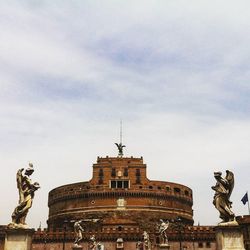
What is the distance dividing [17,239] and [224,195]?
239 inches

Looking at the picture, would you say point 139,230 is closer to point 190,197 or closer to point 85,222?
point 85,222

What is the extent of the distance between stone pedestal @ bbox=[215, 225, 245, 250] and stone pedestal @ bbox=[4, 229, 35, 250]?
5.52m

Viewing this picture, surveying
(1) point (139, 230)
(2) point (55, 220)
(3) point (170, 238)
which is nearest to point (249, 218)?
(3) point (170, 238)

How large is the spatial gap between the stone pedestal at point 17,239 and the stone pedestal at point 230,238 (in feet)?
18.1

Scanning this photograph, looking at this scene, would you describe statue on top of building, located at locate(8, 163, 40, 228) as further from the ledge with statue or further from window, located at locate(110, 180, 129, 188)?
window, located at locate(110, 180, 129, 188)

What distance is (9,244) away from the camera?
37.4ft

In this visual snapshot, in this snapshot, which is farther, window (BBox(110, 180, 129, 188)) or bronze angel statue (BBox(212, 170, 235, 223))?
window (BBox(110, 180, 129, 188))

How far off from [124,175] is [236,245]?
2175 inches

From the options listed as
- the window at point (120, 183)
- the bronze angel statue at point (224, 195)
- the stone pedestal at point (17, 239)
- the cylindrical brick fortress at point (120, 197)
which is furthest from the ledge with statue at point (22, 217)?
the window at point (120, 183)

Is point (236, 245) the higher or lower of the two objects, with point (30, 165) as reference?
lower

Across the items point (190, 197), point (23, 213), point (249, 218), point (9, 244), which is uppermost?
point (190, 197)

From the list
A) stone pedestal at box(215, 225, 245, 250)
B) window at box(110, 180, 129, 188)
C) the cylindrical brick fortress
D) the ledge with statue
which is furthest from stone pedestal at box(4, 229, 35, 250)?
window at box(110, 180, 129, 188)

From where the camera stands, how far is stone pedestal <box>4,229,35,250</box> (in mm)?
11406

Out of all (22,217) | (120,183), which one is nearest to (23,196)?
(22,217)
